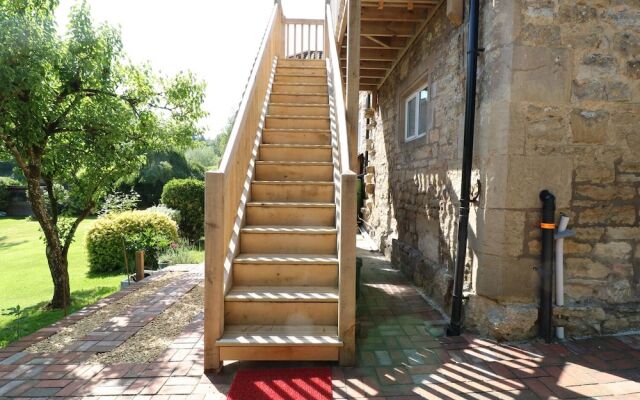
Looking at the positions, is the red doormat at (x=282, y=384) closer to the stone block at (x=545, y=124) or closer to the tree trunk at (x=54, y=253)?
the stone block at (x=545, y=124)

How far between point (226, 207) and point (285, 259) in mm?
717

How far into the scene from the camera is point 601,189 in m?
3.24

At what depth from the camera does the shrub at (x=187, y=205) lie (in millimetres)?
10641

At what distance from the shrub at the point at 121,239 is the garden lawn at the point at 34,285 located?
367 millimetres

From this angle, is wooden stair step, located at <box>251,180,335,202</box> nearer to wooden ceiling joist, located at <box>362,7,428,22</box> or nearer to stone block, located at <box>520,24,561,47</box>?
stone block, located at <box>520,24,561,47</box>

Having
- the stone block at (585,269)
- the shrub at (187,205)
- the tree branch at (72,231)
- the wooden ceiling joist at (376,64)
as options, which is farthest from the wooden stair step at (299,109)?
the shrub at (187,205)

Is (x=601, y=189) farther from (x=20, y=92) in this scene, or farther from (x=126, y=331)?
(x=20, y=92)

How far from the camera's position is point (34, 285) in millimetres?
7117

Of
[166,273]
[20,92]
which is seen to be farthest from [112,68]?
[166,273]

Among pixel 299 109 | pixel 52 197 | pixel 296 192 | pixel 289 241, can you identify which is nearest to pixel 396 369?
pixel 289 241

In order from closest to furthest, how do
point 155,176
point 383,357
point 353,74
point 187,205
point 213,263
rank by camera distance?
1. point 213,263
2. point 383,357
3. point 353,74
4. point 187,205
5. point 155,176

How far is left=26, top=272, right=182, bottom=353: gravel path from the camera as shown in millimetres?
3223

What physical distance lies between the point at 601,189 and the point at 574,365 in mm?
1536

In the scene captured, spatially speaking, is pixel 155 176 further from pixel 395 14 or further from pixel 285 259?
pixel 285 259
